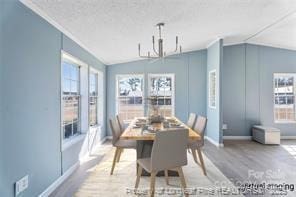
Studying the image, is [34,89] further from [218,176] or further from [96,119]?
[96,119]

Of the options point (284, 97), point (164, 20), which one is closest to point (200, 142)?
point (164, 20)

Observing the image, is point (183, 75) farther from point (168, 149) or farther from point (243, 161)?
point (168, 149)

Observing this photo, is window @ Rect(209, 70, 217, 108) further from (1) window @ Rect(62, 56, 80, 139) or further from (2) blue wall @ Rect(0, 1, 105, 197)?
(2) blue wall @ Rect(0, 1, 105, 197)

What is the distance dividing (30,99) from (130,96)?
431 cm

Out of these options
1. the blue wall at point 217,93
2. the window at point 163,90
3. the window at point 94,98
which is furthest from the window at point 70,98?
the blue wall at point 217,93

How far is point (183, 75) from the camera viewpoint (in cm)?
652

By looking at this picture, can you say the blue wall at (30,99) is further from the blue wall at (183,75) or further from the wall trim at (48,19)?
the blue wall at (183,75)

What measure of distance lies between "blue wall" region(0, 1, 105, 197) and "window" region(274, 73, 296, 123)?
6139mm

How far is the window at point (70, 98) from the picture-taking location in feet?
12.5

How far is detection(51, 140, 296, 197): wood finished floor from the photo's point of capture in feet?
10.9

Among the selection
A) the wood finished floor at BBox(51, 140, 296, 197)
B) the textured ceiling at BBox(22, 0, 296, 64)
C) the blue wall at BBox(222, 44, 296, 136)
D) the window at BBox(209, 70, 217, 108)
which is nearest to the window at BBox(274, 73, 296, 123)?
the blue wall at BBox(222, 44, 296, 136)

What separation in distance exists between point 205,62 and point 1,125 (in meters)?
5.61

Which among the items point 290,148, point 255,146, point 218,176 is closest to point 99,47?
point 218,176

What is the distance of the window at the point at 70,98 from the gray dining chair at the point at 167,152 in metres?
1.90
